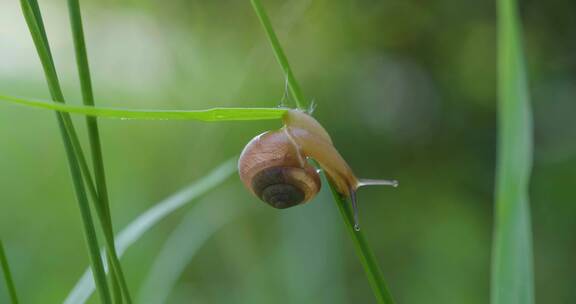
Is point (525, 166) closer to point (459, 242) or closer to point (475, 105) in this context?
point (459, 242)

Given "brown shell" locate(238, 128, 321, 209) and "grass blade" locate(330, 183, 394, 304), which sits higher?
"brown shell" locate(238, 128, 321, 209)

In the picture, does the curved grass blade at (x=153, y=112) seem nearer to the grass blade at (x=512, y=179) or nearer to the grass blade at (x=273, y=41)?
the grass blade at (x=273, y=41)

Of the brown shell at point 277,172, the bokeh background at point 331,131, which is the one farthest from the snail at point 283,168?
the bokeh background at point 331,131

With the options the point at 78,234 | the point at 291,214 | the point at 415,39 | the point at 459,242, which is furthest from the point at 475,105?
the point at 78,234

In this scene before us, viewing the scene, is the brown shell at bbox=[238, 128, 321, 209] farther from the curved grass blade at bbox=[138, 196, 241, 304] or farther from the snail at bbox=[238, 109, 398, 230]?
the curved grass blade at bbox=[138, 196, 241, 304]

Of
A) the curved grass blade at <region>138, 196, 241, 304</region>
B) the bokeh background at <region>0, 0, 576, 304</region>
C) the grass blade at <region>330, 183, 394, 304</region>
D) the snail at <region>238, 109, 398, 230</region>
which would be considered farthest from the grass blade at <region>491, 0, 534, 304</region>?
the bokeh background at <region>0, 0, 576, 304</region>

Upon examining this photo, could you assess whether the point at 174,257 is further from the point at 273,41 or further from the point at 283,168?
the point at 273,41

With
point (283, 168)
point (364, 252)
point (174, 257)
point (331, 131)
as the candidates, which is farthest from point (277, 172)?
point (331, 131)
